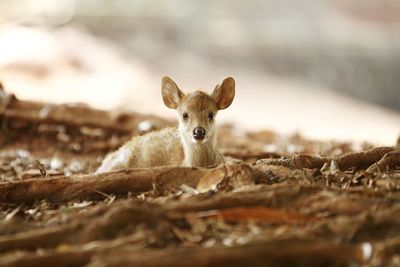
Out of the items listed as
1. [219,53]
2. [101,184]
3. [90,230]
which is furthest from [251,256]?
[219,53]

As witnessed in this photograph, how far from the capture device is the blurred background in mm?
14930

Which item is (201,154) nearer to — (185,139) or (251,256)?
(185,139)

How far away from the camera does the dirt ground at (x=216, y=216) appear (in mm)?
3395

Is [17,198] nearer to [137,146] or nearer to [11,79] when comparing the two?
[137,146]

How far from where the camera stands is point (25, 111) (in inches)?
389

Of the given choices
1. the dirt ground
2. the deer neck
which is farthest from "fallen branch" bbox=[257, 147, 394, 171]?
the deer neck

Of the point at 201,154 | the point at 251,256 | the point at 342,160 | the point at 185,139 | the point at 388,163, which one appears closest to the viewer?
the point at 251,256

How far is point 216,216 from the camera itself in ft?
12.7

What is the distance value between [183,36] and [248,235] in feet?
45.3

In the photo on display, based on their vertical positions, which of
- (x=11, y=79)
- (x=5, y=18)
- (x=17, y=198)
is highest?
(x=5, y=18)

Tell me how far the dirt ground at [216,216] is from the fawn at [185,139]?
1.17m

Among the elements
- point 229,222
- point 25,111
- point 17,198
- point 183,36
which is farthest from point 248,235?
point 183,36

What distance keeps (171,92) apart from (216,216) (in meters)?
2.97

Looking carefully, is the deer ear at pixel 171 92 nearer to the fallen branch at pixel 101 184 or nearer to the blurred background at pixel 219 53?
the fallen branch at pixel 101 184
